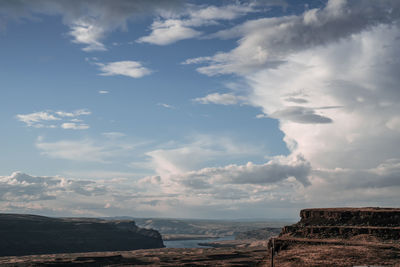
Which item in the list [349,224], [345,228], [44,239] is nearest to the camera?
[345,228]

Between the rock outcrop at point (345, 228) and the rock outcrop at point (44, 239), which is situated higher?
the rock outcrop at point (345, 228)

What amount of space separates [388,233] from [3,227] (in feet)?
561

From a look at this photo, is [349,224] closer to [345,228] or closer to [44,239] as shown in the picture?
[345,228]

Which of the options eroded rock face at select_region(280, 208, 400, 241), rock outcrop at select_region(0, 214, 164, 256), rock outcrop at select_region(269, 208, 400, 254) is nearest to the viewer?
rock outcrop at select_region(269, 208, 400, 254)

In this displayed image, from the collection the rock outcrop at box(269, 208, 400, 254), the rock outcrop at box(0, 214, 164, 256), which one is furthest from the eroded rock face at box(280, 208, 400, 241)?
the rock outcrop at box(0, 214, 164, 256)

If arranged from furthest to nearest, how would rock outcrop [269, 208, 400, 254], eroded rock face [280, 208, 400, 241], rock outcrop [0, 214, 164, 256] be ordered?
rock outcrop [0, 214, 164, 256], eroded rock face [280, 208, 400, 241], rock outcrop [269, 208, 400, 254]

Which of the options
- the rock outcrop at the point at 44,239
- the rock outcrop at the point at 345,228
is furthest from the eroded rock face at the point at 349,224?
the rock outcrop at the point at 44,239

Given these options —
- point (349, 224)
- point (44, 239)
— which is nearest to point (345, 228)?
point (349, 224)

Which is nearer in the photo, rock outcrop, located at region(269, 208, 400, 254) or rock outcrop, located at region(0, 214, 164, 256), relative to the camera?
rock outcrop, located at region(269, 208, 400, 254)

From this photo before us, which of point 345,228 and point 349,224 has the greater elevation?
point 349,224

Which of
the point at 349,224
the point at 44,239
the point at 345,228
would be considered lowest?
the point at 44,239

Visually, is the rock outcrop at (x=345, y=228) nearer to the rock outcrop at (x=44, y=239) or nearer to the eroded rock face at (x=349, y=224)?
the eroded rock face at (x=349, y=224)

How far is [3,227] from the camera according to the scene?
177625 mm

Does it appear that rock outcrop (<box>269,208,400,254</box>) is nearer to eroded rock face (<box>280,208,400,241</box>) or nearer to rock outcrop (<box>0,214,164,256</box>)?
eroded rock face (<box>280,208,400,241</box>)
